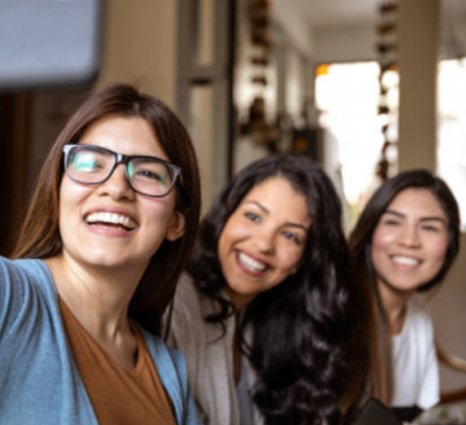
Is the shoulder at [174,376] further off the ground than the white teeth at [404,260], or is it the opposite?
the white teeth at [404,260]

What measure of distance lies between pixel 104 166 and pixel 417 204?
1.00 metres

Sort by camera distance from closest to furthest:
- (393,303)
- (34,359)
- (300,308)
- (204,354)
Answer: (34,359)
(204,354)
(300,308)
(393,303)

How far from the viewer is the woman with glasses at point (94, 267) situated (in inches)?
23.8

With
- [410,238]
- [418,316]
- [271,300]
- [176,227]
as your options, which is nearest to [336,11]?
[418,316]

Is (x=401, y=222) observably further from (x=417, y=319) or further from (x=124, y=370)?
(x=124, y=370)

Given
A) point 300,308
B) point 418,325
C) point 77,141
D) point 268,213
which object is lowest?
point 418,325

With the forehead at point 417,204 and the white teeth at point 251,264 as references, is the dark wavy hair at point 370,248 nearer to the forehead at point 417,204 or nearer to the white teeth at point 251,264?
the forehead at point 417,204

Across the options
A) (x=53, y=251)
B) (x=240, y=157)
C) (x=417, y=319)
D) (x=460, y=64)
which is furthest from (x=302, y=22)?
(x=53, y=251)

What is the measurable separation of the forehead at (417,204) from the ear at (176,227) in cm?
81

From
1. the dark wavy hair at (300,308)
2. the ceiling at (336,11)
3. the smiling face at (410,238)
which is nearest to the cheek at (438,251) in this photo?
the smiling face at (410,238)

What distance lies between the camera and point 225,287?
4.35ft

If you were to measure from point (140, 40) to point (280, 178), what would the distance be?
1648mm

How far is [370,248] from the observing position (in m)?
1.57

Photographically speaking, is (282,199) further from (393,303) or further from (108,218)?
(108,218)
